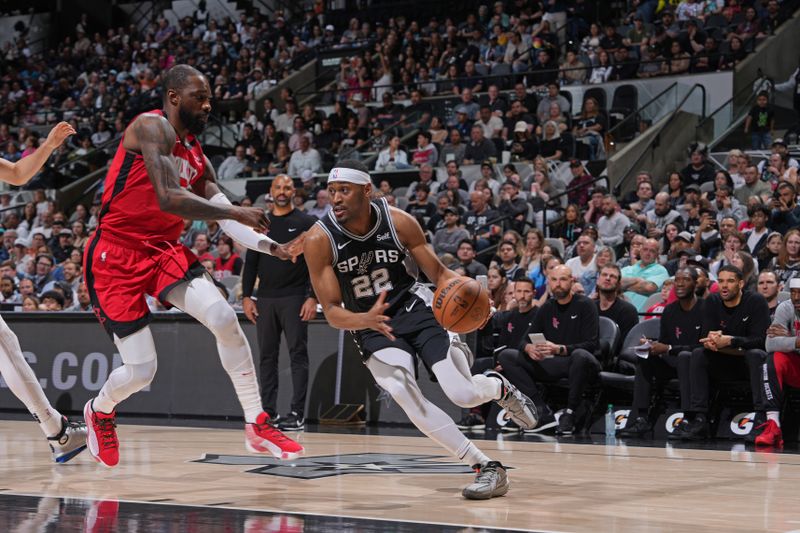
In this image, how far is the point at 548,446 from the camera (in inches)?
332

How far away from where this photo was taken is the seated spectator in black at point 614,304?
33.1 feet

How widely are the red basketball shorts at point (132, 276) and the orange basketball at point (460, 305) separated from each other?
1617mm

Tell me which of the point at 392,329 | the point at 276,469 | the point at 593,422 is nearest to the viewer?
the point at 392,329

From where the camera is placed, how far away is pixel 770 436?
845 cm

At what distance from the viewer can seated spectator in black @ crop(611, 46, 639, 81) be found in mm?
17250

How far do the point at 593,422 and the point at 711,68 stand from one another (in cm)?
893

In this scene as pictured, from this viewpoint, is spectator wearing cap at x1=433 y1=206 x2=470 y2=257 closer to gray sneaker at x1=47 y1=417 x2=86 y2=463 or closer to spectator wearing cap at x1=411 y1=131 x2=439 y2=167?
spectator wearing cap at x1=411 y1=131 x2=439 y2=167

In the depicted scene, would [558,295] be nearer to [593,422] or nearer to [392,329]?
[593,422]

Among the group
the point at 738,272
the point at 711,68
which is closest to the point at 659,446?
the point at 738,272

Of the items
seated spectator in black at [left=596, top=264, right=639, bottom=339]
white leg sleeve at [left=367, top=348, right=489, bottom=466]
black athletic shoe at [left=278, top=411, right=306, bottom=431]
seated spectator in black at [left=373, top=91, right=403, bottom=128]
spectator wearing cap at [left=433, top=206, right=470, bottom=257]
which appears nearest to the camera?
white leg sleeve at [left=367, top=348, right=489, bottom=466]

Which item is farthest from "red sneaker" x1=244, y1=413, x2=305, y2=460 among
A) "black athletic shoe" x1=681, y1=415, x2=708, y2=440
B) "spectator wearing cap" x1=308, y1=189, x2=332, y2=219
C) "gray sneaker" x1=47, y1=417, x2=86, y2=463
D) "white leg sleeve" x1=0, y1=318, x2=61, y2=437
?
"spectator wearing cap" x1=308, y1=189, x2=332, y2=219

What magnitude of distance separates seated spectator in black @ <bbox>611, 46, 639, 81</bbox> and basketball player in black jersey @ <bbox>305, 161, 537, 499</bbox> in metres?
12.1

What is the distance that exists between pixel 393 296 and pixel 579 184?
31.0 feet

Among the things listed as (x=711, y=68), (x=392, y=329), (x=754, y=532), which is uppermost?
(x=711, y=68)
